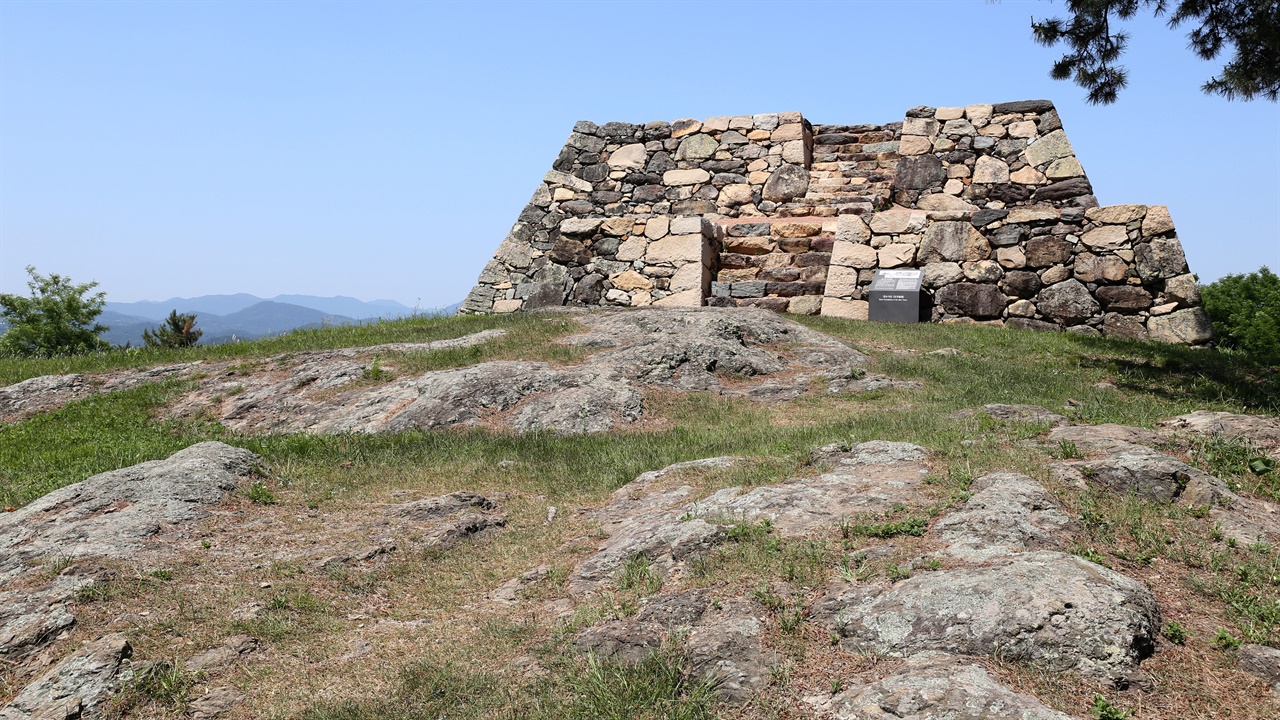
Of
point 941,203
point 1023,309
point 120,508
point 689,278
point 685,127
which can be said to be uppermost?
point 685,127

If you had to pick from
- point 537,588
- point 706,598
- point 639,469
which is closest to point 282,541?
point 537,588

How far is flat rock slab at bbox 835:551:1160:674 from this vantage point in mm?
3891

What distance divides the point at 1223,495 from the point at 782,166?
1451 centimetres

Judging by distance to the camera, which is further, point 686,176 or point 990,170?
point 686,176

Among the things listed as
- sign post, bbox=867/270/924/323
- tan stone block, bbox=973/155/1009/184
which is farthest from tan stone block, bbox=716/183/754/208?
tan stone block, bbox=973/155/1009/184

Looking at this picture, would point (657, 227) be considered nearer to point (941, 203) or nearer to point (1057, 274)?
point (941, 203)

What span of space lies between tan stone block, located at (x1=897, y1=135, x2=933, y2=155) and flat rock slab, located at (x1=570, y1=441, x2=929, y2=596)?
12745 mm

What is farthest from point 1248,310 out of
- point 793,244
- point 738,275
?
point 738,275

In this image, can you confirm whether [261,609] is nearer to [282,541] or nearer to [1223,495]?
[282,541]

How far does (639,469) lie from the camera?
7520 mm

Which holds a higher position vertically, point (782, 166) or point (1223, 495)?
point (782, 166)

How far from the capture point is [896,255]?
16.4 metres

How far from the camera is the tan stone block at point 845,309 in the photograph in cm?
1598

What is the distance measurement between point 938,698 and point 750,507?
2250 millimetres
